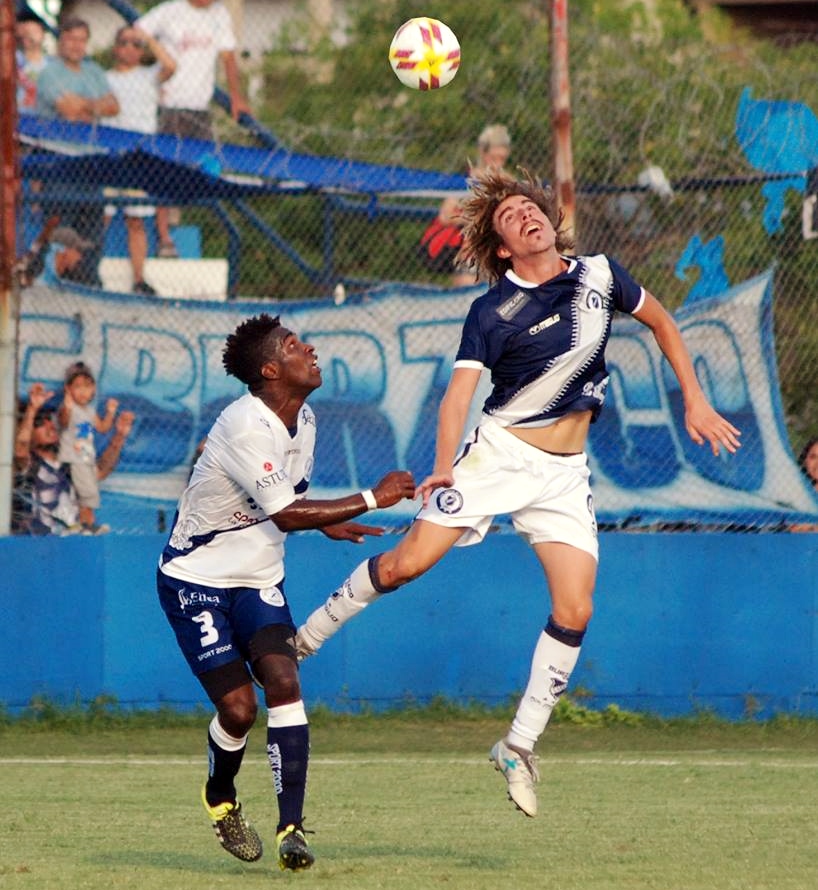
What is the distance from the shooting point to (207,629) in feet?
23.0

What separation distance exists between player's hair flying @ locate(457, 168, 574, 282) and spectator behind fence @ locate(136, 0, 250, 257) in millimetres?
5656

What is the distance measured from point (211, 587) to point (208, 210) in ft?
21.2

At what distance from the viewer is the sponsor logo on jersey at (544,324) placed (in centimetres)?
755

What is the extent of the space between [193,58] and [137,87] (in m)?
0.54

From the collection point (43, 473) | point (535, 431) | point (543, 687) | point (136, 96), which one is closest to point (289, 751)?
point (543, 687)

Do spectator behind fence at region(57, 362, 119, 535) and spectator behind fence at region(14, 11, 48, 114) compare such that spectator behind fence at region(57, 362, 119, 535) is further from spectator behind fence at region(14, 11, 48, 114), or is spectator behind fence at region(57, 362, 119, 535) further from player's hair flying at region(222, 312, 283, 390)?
player's hair flying at region(222, 312, 283, 390)

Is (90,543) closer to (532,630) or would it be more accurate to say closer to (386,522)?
(386,522)

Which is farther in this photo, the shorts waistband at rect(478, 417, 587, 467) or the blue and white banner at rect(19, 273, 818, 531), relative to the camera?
the blue and white banner at rect(19, 273, 818, 531)

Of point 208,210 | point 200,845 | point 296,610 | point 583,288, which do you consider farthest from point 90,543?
point 583,288

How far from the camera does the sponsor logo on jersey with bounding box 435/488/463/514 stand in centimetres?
748

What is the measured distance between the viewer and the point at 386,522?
40.4ft

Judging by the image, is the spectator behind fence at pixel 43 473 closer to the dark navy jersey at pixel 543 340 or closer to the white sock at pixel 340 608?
the white sock at pixel 340 608

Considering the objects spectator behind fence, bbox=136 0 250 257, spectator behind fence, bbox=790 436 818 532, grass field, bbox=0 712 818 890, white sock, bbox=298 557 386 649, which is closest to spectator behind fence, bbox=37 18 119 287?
spectator behind fence, bbox=136 0 250 257

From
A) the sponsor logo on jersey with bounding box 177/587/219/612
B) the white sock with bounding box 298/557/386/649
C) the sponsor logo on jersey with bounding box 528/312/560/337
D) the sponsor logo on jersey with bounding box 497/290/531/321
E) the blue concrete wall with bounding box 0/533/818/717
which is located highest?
the sponsor logo on jersey with bounding box 497/290/531/321
